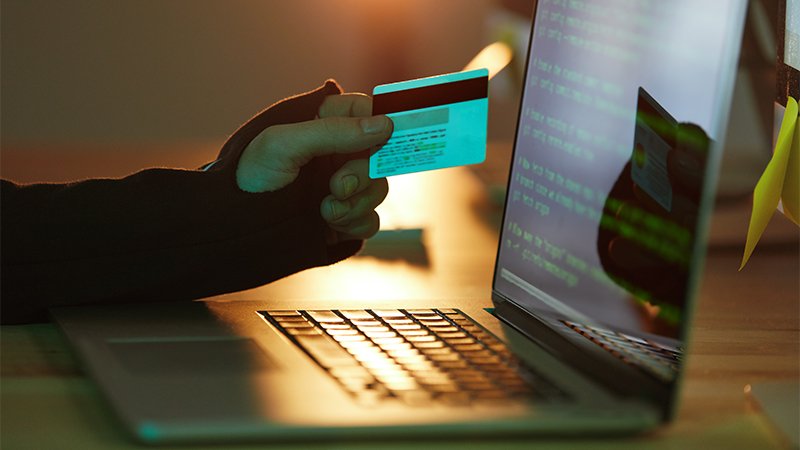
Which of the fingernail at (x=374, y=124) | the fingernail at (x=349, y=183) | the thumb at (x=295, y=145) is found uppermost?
the fingernail at (x=374, y=124)

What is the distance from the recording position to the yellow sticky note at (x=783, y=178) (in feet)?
2.36

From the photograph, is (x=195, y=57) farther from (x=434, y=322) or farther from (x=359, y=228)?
(x=434, y=322)

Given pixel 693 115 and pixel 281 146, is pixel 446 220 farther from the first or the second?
pixel 693 115

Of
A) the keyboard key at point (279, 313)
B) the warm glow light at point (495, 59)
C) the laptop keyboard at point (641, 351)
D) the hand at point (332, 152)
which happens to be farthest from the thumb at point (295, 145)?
the warm glow light at point (495, 59)

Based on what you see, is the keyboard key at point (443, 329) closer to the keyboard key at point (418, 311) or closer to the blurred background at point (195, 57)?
the keyboard key at point (418, 311)

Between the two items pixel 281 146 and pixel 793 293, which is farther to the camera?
pixel 793 293

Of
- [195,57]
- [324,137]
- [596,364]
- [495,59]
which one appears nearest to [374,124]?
[324,137]

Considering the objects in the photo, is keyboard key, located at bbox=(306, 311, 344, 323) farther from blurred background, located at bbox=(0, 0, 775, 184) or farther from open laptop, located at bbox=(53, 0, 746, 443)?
blurred background, located at bbox=(0, 0, 775, 184)

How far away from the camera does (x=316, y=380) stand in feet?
1.90

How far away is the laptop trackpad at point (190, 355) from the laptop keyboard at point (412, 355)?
0.12 ft

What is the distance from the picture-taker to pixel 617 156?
672 mm

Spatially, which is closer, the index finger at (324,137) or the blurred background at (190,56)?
the index finger at (324,137)

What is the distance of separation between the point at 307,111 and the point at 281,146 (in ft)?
0.24

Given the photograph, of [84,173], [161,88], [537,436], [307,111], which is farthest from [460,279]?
[161,88]
